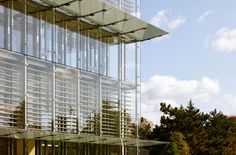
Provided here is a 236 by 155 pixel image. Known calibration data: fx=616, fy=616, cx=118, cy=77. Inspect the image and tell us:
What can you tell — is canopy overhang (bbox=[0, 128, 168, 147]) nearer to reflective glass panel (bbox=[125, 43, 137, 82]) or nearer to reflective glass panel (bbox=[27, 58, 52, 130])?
reflective glass panel (bbox=[27, 58, 52, 130])

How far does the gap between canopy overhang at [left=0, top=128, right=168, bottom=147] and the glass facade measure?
0.25 m

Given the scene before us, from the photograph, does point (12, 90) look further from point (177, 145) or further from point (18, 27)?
point (177, 145)

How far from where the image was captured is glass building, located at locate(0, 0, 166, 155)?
22234mm

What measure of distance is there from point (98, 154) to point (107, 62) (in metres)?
4.26

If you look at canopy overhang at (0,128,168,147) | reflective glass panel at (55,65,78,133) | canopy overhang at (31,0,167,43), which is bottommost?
canopy overhang at (0,128,168,147)

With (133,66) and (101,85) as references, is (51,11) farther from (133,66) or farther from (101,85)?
(133,66)

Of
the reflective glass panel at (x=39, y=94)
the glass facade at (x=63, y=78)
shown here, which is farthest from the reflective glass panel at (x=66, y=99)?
the reflective glass panel at (x=39, y=94)

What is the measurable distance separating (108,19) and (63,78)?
4123 millimetres

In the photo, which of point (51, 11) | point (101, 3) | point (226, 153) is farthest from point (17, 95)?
→ point (226, 153)

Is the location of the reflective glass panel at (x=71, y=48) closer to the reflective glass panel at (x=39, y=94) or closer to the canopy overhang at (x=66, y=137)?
the reflective glass panel at (x=39, y=94)

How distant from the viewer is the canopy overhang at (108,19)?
2559cm

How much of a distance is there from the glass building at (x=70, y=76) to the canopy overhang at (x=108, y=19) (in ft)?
0.14

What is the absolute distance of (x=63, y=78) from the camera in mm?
25172

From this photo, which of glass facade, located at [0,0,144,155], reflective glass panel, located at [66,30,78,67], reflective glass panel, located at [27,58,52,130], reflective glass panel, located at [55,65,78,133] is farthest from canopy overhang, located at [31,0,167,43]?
reflective glass panel, located at [27,58,52,130]
